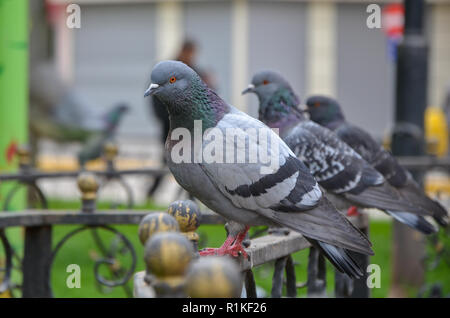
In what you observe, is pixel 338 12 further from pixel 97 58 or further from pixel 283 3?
pixel 97 58

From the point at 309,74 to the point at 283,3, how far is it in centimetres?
209

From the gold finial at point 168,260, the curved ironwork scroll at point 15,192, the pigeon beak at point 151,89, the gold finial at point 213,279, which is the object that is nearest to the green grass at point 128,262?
the curved ironwork scroll at point 15,192

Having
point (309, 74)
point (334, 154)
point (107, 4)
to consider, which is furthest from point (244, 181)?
point (107, 4)

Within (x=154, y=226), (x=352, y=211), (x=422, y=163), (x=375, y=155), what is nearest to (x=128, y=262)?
(x=422, y=163)

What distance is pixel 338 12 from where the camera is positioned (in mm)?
21203

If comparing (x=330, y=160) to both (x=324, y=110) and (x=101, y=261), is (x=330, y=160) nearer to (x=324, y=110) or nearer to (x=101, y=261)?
(x=324, y=110)

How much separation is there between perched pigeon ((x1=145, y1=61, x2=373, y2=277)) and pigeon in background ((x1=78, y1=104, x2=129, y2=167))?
5422 mm

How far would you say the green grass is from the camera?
5.21m

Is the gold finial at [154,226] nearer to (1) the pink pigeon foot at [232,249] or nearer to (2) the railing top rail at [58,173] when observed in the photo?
(1) the pink pigeon foot at [232,249]

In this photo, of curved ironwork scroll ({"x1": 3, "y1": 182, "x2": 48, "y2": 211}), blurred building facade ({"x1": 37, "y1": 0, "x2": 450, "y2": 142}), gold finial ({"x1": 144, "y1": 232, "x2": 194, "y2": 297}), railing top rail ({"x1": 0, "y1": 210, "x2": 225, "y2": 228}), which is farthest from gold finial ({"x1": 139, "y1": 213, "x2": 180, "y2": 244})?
blurred building facade ({"x1": 37, "y1": 0, "x2": 450, "y2": 142})

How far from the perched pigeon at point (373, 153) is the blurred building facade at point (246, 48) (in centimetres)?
1637

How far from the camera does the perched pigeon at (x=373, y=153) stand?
4079mm

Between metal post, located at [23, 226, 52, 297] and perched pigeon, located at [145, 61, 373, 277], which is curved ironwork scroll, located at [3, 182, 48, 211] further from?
perched pigeon, located at [145, 61, 373, 277]

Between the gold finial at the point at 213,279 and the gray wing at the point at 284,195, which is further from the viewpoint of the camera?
the gray wing at the point at 284,195
